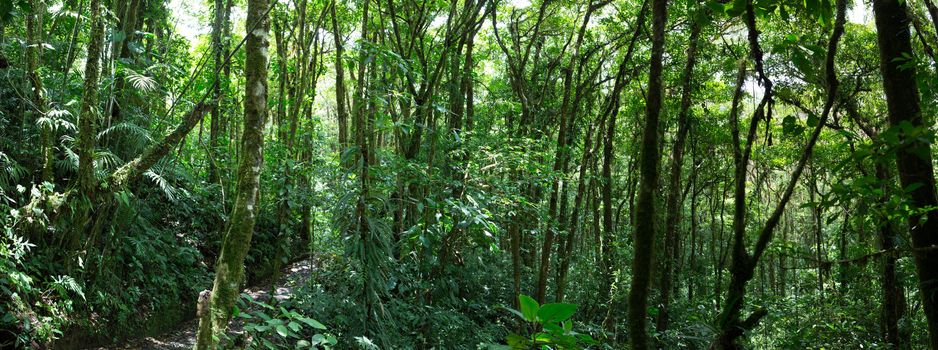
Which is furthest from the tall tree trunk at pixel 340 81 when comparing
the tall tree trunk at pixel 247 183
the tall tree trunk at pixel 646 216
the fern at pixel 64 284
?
the tall tree trunk at pixel 646 216

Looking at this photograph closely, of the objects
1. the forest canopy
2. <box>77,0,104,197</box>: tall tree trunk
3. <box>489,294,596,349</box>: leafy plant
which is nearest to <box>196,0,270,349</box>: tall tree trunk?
the forest canopy

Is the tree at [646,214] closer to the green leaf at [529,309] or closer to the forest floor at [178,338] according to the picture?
the green leaf at [529,309]

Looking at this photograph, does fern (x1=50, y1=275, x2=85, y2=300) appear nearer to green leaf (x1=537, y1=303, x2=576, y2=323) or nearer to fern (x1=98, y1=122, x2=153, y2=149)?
fern (x1=98, y1=122, x2=153, y2=149)

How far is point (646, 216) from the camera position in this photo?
2508mm

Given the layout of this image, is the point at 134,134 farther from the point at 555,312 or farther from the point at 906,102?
the point at 906,102

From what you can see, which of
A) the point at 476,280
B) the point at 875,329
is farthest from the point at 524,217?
the point at 875,329

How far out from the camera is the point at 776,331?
1330cm

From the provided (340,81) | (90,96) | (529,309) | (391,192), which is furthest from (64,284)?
(529,309)

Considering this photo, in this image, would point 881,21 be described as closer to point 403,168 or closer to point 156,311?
point 403,168

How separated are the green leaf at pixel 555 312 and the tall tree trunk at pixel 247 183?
279cm

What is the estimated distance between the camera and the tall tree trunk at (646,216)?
243cm

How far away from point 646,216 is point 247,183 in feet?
8.87

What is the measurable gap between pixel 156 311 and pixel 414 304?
11.9 feet

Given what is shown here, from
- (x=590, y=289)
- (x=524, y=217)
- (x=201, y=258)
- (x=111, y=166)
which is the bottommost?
(x=590, y=289)
